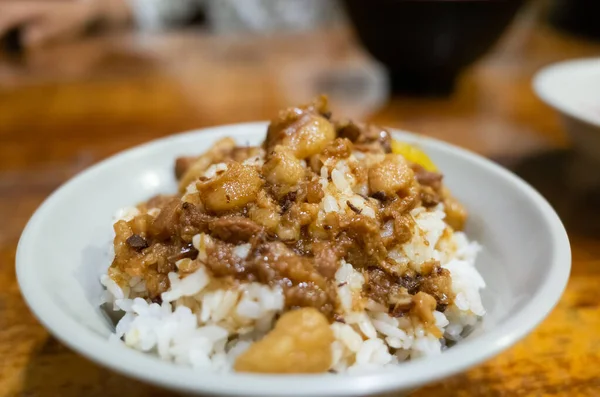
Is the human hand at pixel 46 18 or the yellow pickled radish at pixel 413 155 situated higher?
the yellow pickled radish at pixel 413 155

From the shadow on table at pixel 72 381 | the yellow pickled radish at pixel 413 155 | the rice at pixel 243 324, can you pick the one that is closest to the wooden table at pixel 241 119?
the shadow on table at pixel 72 381

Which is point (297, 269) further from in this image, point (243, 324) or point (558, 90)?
point (558, 90)

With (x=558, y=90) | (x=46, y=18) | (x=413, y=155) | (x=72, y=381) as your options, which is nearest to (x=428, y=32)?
(x=558, y=90)

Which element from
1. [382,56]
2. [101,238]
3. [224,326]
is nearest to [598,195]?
[382,56]

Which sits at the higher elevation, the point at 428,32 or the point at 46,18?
the point at 428,32

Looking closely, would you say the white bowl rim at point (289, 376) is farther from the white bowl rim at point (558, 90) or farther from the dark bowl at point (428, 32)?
the dark bowl at point (428, 32)

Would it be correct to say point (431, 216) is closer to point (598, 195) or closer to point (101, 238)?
point (101, 238)

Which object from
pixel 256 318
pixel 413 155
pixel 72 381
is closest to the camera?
pixel 256 318
